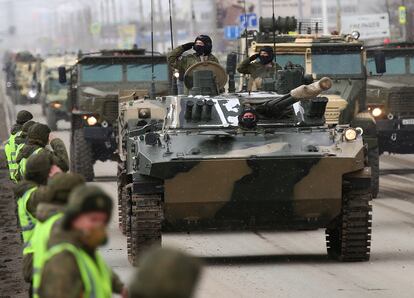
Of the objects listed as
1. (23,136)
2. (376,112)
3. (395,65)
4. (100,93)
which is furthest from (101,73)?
(23,136)

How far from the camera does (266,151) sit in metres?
15.0

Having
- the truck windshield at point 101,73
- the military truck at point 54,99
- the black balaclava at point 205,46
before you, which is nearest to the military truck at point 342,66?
the truck windshield at point 101,73

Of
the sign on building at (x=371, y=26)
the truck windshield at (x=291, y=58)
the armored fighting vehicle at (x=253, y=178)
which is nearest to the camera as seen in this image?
the armored fighting vehicle at (x=253, y=178)

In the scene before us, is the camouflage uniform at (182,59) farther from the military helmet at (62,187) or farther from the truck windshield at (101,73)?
the military helmet at (62,187)

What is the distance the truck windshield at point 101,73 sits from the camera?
1078 inches

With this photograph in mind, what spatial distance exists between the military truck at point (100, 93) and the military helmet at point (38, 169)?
15.3 m

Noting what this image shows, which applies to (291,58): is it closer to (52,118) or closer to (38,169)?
(38,169)

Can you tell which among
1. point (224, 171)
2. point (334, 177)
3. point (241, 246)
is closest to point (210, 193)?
point (224, 171)

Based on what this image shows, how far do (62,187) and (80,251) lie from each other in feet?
4.35

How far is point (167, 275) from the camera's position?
5.77m

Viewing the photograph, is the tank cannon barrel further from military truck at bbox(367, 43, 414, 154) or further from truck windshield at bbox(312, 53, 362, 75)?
military truck at bbox(367, 43, 414, 154)

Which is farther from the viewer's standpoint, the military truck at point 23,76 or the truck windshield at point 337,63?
the military truck at point 23,76

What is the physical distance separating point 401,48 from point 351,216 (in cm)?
1273

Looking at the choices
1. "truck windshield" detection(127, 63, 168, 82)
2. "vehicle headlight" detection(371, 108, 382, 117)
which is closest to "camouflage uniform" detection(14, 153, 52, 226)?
"vehicle headlight" detection(371, 108, 382, 117)
